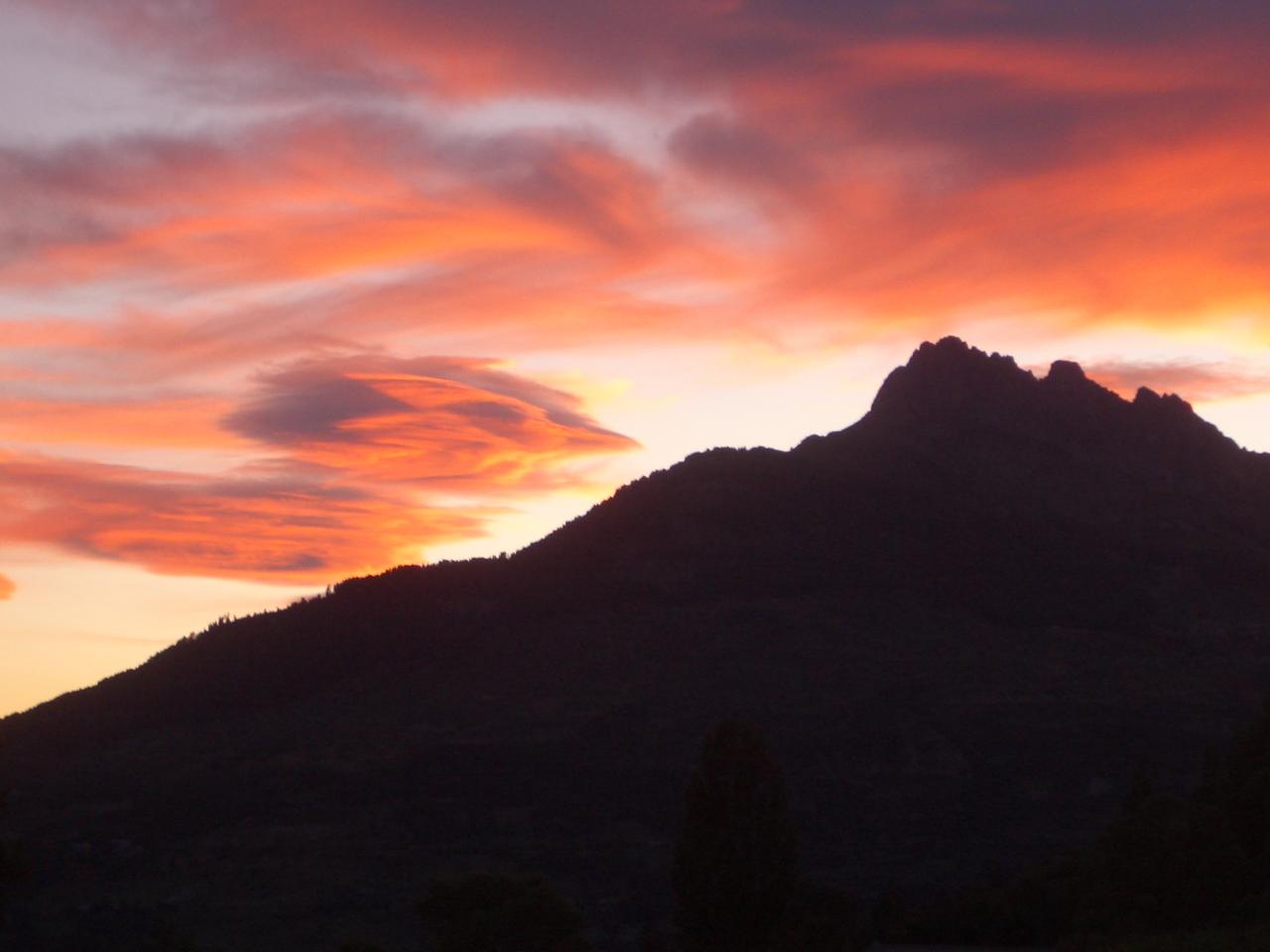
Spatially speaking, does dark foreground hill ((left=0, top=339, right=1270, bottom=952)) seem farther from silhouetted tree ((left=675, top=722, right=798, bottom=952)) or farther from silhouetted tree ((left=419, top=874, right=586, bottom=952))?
silhouetted tree ((left=675, top=722, right=798, bottom=952))

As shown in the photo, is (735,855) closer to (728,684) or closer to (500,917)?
(500,917)

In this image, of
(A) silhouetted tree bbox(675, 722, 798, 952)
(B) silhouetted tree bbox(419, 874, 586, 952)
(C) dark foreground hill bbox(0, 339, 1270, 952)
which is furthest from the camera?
(C) dark foreground hill bbox(0, 339, 1270, 952)

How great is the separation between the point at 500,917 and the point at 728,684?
48.1 m

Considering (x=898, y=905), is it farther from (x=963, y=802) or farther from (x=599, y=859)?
(x=963, y=802)

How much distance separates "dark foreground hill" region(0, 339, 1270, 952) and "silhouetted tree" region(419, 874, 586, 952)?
52.6 feet

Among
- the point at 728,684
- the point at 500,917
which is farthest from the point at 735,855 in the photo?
the point at 728,684

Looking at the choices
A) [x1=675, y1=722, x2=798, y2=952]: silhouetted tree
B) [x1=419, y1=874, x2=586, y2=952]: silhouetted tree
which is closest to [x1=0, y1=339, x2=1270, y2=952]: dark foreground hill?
[x1=419, y1=874, x2=586, y2=952]: silhouetted tree

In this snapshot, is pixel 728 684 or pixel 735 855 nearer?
pixel 735 855

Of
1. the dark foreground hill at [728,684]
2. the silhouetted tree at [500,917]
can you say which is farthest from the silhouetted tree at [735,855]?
the dark foreground hill at [728,684]

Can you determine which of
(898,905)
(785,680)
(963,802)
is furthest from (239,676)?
(898,905)

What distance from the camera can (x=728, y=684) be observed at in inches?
3428

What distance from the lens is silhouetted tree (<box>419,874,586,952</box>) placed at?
3909 cm

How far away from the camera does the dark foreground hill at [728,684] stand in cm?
6944

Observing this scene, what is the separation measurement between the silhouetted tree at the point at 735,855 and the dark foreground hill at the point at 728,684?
16753 millimetres
